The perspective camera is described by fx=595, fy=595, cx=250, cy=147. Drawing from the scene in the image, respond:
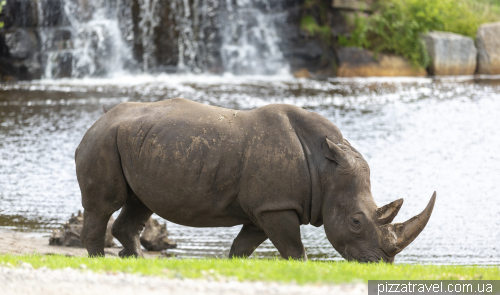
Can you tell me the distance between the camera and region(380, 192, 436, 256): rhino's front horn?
6.71 m

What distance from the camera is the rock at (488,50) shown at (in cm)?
2788

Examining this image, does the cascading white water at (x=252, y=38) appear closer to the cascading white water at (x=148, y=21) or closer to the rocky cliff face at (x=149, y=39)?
the rocky cliff face at (x=149, y=39)

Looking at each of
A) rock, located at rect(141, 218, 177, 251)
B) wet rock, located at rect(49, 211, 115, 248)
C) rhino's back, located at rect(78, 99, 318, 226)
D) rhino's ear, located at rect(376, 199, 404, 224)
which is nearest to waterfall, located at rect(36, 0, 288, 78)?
wet rock, located at rect(49, 211, 115, 248)

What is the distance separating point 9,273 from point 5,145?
33.5 ft

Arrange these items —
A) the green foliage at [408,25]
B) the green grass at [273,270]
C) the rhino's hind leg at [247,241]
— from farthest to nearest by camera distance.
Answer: the green foliage at [408,25], the rhino's hind leg at [247,241], the green grass at [273,270]

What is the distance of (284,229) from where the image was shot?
6984 mm

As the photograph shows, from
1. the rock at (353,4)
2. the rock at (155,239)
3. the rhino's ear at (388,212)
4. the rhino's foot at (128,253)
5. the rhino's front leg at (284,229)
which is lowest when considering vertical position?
the rock at (155,239)

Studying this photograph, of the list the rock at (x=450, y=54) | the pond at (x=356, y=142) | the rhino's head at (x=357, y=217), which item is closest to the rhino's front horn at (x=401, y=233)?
the rhino's head at (x=357, y=217)

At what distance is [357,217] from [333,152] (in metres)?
0.81

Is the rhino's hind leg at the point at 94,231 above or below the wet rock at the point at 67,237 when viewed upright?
above

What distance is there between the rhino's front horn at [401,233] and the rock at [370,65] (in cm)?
1906

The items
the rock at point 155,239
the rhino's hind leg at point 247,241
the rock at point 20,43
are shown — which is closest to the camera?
the rhino's hind leg at point 247,241

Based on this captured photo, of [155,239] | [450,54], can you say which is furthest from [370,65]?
[155,239]

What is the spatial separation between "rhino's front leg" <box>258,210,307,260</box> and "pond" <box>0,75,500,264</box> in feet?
7.92
